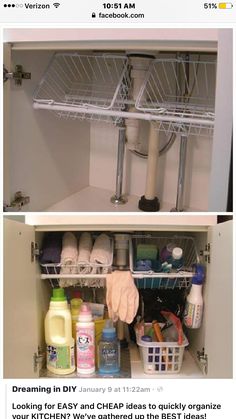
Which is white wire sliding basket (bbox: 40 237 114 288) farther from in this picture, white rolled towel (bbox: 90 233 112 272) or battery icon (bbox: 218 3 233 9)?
battery icon (bbox: 218 3 233 9)

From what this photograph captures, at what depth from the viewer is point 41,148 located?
55.9 inches

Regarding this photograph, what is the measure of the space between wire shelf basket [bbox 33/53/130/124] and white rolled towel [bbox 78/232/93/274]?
0.41 metres

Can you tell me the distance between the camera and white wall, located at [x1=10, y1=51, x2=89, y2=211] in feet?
4.07

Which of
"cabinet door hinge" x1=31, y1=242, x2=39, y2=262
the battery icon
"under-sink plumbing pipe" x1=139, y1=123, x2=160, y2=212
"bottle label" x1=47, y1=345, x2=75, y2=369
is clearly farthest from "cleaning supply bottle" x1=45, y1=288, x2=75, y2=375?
the battery icon

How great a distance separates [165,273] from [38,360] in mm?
408

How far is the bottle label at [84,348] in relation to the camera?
3.59ft

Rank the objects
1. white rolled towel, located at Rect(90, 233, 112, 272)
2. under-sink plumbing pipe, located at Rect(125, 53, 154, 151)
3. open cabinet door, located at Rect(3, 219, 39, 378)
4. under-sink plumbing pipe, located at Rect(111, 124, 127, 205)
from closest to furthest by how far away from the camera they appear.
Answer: open cabinet door, located at Rect(3, 219, 39, 378)
white rolled towel, located at Rect(90, 233, 112, 272)
under-sink plumbing pipe, located at Rect(125, 53, 154, 151)
under-sink plumbing pipe, located at Rect(111, 124, 127, 205)

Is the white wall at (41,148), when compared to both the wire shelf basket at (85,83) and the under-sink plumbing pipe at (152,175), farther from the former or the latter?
the under-sink plumbing pipe at (152,175)

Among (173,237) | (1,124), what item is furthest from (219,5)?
(173,237)

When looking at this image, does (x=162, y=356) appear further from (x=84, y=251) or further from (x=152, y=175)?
(x=152, y=175)

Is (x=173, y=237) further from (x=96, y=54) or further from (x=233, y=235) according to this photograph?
(x=96, y=54)

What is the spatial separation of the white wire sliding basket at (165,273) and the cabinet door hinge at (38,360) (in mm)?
328

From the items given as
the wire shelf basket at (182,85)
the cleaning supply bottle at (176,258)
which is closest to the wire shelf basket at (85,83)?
the wire shelf basket at (182,85)

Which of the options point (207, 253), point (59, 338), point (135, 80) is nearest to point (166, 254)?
point (207, 253)
